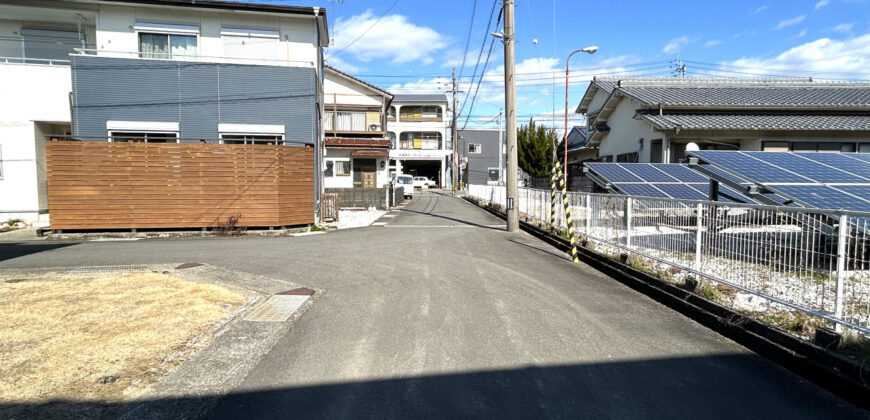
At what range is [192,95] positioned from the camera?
53.6 feet

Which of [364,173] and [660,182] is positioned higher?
[364,173]

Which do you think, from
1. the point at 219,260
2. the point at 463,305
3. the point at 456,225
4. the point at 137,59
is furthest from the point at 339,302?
the point at 137,59

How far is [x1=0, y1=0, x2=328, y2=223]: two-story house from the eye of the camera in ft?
52.3

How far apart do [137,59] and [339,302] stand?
1466cm

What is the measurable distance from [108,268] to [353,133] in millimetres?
20518

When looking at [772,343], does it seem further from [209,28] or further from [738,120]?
[209,28]

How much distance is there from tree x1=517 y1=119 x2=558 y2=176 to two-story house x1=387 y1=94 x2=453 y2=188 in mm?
11768

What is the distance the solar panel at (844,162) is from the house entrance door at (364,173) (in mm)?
21974

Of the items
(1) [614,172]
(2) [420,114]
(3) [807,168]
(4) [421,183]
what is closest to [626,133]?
(1) [614,172]

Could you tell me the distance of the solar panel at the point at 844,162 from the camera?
347 inches

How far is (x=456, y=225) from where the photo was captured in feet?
53.7

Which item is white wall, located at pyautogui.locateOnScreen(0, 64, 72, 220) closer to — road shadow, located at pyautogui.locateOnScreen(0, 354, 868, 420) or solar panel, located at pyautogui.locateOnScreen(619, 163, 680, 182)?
road shadow, located at pyautogui.locateOnScreen(0, 354, 868, 420)

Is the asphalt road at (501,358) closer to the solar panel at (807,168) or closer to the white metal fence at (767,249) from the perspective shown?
the white metal fence at (767,249)

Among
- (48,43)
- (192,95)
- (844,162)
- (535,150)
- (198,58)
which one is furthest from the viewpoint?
(535,150)
